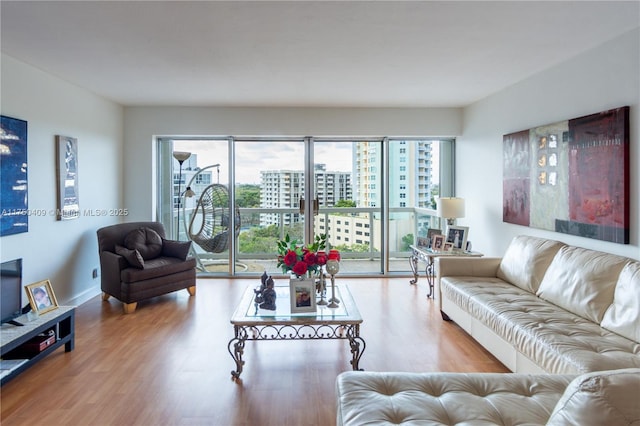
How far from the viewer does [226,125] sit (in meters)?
5.25

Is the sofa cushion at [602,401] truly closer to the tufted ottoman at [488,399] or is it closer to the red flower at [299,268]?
the tufted ottoman at [488,399]

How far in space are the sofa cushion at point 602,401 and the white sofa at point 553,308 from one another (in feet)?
2.60

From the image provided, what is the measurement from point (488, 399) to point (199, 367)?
6.67 feet

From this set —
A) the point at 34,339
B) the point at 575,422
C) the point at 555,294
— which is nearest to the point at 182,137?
the point at 34,339

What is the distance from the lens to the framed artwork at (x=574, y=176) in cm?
276

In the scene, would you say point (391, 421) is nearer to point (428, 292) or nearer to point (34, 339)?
point (34, 339)

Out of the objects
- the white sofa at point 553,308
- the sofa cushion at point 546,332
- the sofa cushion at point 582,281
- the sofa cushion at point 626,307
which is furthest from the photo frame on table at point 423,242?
the sofa cushion at point 626,307

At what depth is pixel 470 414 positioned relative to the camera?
4.89 feet

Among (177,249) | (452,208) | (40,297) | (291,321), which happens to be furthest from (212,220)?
(452,208)

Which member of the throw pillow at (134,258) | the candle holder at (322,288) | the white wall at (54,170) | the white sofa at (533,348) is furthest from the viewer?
the throw pillow at (134,258)

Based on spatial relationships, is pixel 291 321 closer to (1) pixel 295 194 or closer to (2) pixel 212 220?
(1) pixel 295 194

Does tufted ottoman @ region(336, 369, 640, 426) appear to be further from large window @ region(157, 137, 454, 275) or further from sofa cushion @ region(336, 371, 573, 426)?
large window @ region(157, 137, 454, 275)

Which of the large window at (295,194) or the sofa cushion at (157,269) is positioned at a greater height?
the large window at (295,194)

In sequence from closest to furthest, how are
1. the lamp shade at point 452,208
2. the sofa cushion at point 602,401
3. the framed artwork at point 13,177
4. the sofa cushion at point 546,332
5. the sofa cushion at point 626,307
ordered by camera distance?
the sofa cushion at point 602,401, the sofa cushion at point 546,332, the sofa cushion at point 626,307, the framed artwork at point 13,177, the lamp shade at point 452,208
